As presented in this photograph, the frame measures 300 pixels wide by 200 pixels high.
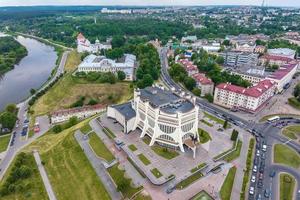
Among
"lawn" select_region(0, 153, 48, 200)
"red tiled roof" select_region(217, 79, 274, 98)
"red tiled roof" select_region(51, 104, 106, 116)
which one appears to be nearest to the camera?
"lawn" select_region(0, 153, 48, 200)

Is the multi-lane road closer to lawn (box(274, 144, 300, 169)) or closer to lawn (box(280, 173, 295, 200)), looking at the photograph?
lawn (box(280, 173, 295, 200))

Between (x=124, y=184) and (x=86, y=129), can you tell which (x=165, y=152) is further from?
(x=86, y=129)

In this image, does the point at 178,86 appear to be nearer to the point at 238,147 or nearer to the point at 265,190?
the point at 238,147

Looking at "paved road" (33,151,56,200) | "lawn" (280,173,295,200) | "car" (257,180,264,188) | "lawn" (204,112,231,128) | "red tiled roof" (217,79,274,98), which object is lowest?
"paved road" (33,151,56,200)

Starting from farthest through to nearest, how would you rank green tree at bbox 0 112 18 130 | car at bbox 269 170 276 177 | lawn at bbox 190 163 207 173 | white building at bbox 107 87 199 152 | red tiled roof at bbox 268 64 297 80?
red tiled roof at bbox 268 64 297 80
green tree at bbox 0 112 18 130
white building at bbox 107 87 199 152
car at bbox 269 170 276 177
lawn at bbox 190 163 207 173

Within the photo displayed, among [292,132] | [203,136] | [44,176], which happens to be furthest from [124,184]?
[292,132]

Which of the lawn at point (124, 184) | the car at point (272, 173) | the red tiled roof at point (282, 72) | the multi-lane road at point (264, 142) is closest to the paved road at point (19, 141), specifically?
the lawn at point (124, 184)

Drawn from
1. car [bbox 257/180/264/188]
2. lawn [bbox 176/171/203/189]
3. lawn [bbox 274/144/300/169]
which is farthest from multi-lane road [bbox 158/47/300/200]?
lawn [bbox 176/171/203/189]

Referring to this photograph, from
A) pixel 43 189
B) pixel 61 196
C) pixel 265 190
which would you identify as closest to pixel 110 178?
pixel 61 196
